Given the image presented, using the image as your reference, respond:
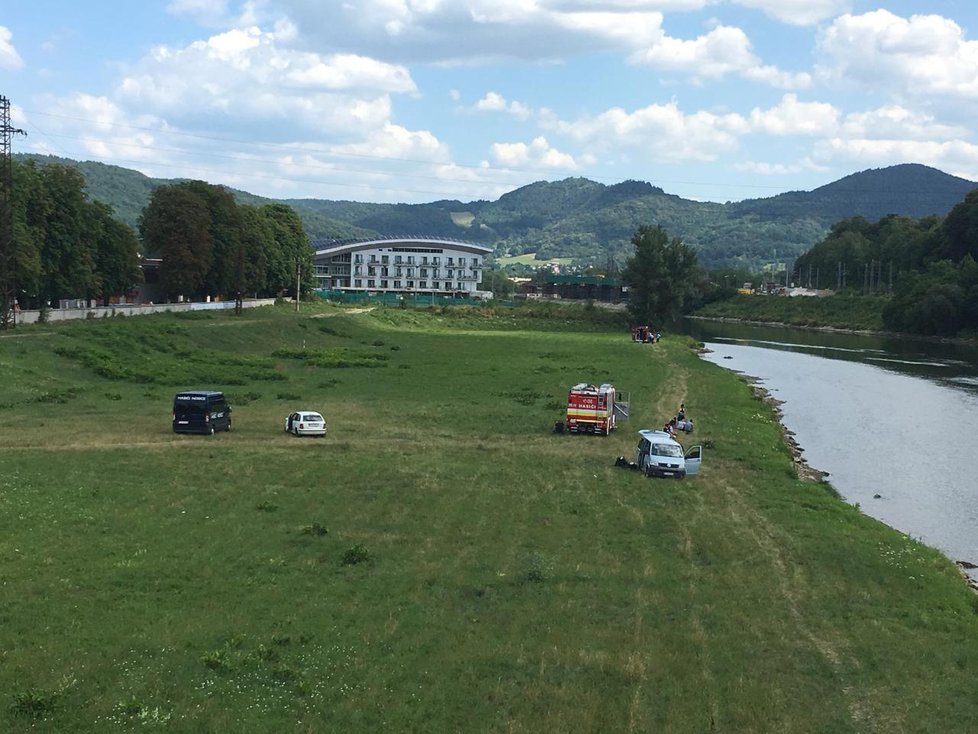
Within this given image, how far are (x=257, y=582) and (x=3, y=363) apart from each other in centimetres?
4486

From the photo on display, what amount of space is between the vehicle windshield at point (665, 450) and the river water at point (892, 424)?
8569 millimetres

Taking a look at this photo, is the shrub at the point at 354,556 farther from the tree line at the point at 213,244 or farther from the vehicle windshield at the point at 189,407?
the tree line at the point at 213,244

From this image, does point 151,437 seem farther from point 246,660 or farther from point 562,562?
point 246,660

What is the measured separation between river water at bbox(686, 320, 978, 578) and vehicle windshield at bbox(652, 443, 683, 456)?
8.57m

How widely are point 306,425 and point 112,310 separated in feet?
182

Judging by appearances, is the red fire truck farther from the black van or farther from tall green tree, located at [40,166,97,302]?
tall green tree, located at [40,166,97,302]

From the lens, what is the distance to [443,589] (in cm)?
2516

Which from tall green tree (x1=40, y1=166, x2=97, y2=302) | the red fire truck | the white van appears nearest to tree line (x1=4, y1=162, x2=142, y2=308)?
tall green tree (x1=40, y1=166, x2=97, y2=302)

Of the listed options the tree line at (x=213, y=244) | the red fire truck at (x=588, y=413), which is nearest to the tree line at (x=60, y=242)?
the tree line at (x=213, y=244)

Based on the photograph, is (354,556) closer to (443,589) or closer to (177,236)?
(443,589)

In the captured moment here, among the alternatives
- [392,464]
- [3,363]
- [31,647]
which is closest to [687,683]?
[31,647]

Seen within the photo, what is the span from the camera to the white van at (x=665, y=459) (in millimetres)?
42781

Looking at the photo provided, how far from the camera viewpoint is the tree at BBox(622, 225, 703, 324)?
520 feet

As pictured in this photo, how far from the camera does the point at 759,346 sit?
154 metres
